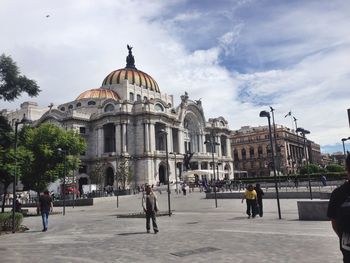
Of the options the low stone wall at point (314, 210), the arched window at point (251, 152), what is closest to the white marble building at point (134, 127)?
the arched window at point (251, 152)

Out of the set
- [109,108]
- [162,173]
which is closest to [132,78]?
[109,108]

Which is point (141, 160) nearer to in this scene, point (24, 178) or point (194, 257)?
point (24, 178)

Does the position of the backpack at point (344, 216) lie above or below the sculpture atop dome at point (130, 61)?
below

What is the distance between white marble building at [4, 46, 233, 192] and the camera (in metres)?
77.3

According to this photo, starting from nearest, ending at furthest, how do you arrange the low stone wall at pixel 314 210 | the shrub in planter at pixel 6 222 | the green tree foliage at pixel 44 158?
1. the low stone wall at pixel 314 210
2. the shrub in planter at pixel 6 222
3. the green tree foliage at pixel 44 158

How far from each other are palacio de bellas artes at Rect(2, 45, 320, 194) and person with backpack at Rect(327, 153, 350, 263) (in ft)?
185

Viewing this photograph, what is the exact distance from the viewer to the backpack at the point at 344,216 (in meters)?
4.06

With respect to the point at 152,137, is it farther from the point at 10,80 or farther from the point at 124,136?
the point at 10,80

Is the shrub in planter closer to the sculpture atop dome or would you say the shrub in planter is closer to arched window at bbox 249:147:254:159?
the sculpture atop dome

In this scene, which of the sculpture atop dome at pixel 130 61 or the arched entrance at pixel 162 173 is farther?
the sculpture atop dome at pixel 130 61

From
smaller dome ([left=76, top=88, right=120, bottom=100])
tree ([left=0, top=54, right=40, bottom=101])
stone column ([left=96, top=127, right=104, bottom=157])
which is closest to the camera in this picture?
tree ([left=0, top=54, right=40, bottom=101])

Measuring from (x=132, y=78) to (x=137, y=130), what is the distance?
19.1 m

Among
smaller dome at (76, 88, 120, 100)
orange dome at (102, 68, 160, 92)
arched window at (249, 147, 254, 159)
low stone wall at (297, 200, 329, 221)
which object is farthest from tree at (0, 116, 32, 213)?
arched window at (249, 147, 254, 159)

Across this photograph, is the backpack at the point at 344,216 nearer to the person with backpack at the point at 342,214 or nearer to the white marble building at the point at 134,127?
the person with backpack at the point at 342,214
